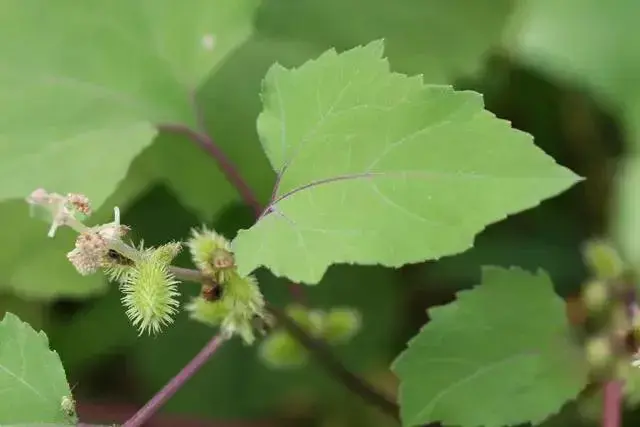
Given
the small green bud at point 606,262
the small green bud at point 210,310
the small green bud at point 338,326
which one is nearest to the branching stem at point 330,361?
the small green bud at point 338,326

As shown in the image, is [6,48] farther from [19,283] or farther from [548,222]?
[548,222]

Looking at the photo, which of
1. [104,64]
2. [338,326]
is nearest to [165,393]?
[338,326]

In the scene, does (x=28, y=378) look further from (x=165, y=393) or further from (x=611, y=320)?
(x=611, y=320)

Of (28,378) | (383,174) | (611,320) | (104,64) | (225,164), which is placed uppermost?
(104,64)

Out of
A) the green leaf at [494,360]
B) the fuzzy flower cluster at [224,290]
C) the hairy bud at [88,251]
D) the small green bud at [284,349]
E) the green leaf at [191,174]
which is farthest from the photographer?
the green leaf at [191,174]

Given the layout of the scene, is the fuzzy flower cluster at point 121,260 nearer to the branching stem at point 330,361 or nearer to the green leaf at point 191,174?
the branching stem at point 330,361

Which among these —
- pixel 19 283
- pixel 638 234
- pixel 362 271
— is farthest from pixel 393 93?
pixel 362 271

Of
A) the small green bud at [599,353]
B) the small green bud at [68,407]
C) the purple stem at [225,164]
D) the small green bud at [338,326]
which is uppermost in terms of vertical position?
the purple stem at [225,164]
